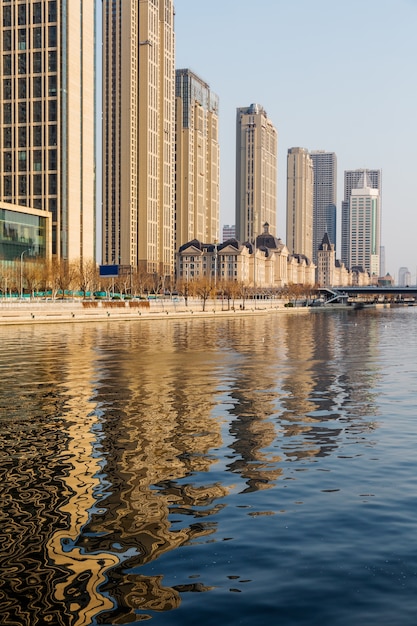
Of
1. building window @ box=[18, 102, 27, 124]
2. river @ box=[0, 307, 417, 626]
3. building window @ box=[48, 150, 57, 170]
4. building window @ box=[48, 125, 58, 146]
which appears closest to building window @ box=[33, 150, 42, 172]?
building window @ box=[48, 150, 57, 170]

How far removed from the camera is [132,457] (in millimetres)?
17344

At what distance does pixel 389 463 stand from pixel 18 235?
133 m

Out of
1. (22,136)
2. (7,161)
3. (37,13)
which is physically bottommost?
(7,161)

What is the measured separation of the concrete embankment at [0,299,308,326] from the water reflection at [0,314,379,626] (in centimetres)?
5082

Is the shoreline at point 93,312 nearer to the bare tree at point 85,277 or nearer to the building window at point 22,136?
the bare tree at point 85,277

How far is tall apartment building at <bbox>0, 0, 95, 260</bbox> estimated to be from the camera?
16188 centimetres

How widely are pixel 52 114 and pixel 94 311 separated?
73.7 metres

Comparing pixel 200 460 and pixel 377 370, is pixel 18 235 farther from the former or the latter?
pixel 200 460

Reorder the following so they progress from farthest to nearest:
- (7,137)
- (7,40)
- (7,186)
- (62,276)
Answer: (7,137) < (7,186) < (7,40) < (62,276)

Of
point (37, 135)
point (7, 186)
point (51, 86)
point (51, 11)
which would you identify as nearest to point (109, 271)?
point (7, 186)

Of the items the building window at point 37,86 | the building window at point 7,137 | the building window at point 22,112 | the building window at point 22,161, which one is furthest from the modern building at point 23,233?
the building window at point 37,86

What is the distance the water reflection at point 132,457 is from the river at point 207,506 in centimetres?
4

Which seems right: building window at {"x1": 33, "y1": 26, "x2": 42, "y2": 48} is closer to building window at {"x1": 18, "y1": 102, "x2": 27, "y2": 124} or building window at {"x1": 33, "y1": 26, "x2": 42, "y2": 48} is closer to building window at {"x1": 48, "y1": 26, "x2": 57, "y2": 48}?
building window at {"x1": 48, "y1": 26, "x2": 57, "y2": 48}

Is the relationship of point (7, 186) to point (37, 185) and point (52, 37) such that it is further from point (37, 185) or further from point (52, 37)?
point (52, 37)
